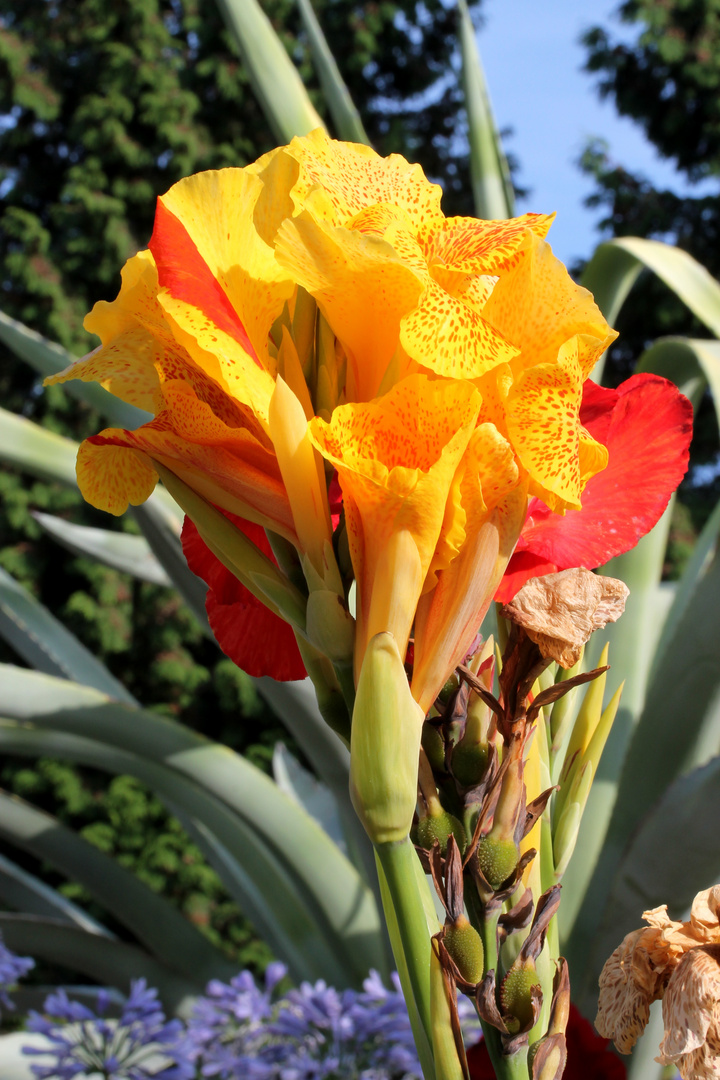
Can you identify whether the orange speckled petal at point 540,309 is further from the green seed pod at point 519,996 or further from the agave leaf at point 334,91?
the agave leaf at point 334,91

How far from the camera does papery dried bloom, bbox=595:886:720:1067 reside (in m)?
0.18

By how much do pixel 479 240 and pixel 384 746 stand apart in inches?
5.1

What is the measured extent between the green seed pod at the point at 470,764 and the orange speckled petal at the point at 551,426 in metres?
0.06

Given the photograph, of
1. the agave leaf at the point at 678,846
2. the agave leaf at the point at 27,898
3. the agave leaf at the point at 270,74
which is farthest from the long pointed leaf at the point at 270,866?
the agave leaf at the point at 270,74

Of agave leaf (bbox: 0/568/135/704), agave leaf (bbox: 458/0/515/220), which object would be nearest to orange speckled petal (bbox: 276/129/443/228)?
agave leaf (bbox: 458/0/515/220)

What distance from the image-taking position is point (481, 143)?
1465mm

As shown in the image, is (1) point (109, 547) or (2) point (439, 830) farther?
(1) point (109, 547)

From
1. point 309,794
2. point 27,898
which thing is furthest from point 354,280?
point 27,898

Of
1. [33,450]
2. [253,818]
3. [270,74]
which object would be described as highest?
[270,74]

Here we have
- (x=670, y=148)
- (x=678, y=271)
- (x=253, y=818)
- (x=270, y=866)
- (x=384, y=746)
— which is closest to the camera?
(x=384, y=746)

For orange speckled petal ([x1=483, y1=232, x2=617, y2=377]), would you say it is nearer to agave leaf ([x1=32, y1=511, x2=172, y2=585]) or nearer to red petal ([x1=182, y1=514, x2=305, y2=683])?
red petal ([x1=182, y1=514, x2=305, y2=683])

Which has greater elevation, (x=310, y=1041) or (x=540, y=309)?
(x=540, y=309)

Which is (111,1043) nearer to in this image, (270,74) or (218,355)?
(218,355)

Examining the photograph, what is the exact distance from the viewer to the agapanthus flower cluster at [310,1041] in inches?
22.1
